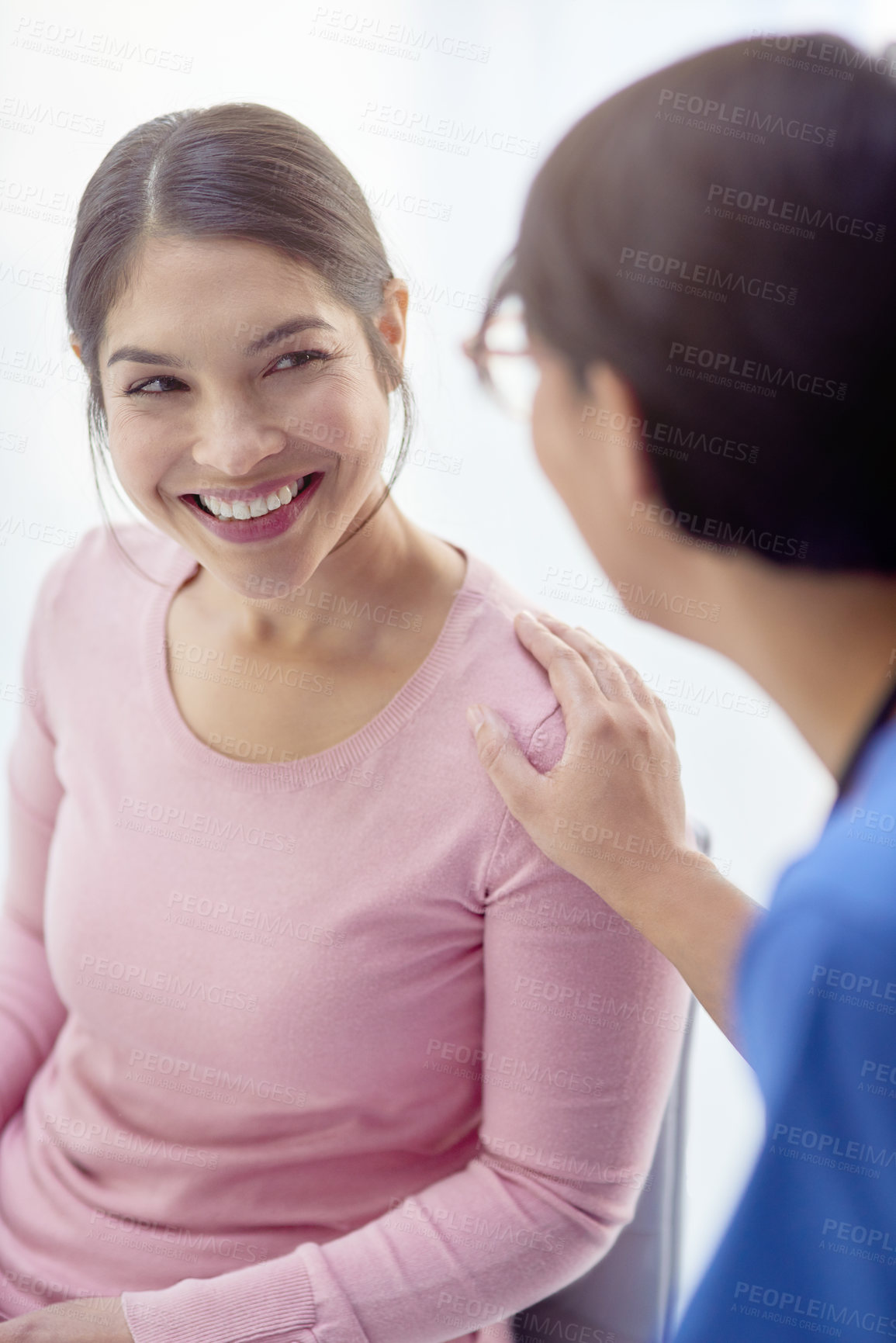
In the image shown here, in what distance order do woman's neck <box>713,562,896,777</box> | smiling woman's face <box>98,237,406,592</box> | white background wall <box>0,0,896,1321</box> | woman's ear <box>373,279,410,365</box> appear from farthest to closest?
1. white background wall <box>0,0,896,1321</box>
2. woman's ear <box>373,279,410,365</box>
3. smiling woman's face <box>98,237,406,592</box>
4. woman's neck <box>713,562,896,777</box>

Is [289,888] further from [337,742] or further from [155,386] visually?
[155,386]

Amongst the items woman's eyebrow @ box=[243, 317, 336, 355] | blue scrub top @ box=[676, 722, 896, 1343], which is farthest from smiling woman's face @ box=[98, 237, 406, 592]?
blue scrub top @ box=[676, 722, 896, 1343]

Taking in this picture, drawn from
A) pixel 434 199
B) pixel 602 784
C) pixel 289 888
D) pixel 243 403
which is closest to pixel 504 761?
pixel 602 784

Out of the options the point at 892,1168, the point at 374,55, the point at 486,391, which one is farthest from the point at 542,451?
the point at 374,55

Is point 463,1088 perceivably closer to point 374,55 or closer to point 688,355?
point 688,355

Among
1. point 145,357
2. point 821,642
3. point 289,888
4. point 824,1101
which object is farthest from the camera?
point 289,888

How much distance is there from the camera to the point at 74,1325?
0.84m

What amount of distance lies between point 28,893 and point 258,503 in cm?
52

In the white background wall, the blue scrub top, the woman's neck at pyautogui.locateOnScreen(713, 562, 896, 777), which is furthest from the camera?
the white background wall

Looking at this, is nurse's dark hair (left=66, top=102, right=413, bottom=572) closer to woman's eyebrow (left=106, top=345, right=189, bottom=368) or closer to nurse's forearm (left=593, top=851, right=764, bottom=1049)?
woman's eyebrow (left=106, top=345, right=189, bottom=368)

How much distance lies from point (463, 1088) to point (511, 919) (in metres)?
0.20

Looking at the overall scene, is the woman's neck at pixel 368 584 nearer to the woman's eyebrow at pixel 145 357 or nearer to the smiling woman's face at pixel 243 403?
the smiling woman's face at pixel 243 403

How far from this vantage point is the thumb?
789 mm

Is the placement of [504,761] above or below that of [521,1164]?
above
